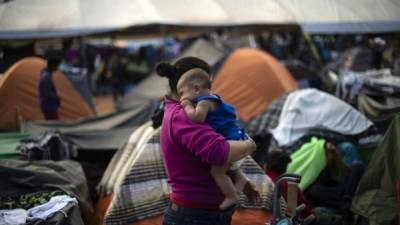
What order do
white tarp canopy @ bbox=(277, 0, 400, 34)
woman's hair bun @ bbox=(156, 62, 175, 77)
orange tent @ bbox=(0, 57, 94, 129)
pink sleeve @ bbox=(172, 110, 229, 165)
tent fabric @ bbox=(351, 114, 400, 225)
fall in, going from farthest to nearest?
orange tent @ bbox=(0, 57, 94, 129), white tarp canopy @ bbox=(277, 0, 400, 34), tent fabric @ bbox=(351, 114, 400, 225), woman's hair bun @ bbox=(156, 62, 175, 77), pink sleeve @ bbox=(172, 110, 229, 165)

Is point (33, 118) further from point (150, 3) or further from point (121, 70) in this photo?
point (121, 70)

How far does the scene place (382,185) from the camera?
12.2 ft

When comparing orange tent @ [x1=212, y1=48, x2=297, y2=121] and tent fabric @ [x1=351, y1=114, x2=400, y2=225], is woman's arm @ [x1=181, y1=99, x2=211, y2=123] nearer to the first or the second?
tent fabric @ [x1=351, y1=114, x2=400, y2=225]

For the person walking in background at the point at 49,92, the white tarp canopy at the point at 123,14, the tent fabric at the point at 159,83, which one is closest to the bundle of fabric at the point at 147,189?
the white tarp canopy at the point at 123,14

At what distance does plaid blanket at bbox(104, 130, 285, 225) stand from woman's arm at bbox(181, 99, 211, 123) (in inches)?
65.3

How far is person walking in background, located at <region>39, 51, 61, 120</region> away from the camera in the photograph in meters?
7.23

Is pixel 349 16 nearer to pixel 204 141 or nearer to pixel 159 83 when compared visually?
pixel 204 141

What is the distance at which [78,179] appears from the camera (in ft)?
14.1

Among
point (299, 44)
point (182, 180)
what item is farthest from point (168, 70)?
point (299, 44)

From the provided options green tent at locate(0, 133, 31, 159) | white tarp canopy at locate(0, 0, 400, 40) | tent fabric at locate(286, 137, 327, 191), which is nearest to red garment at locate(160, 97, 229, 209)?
tent fabric at locate(286, 137, 327, 191)

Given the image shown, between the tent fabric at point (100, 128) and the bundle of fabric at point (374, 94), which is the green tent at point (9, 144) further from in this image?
the bundle of fabric at point (374, 94)

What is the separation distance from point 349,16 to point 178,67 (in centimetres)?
405

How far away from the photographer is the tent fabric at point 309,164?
4602 mm

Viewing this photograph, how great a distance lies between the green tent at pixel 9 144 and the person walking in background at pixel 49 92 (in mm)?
1786
